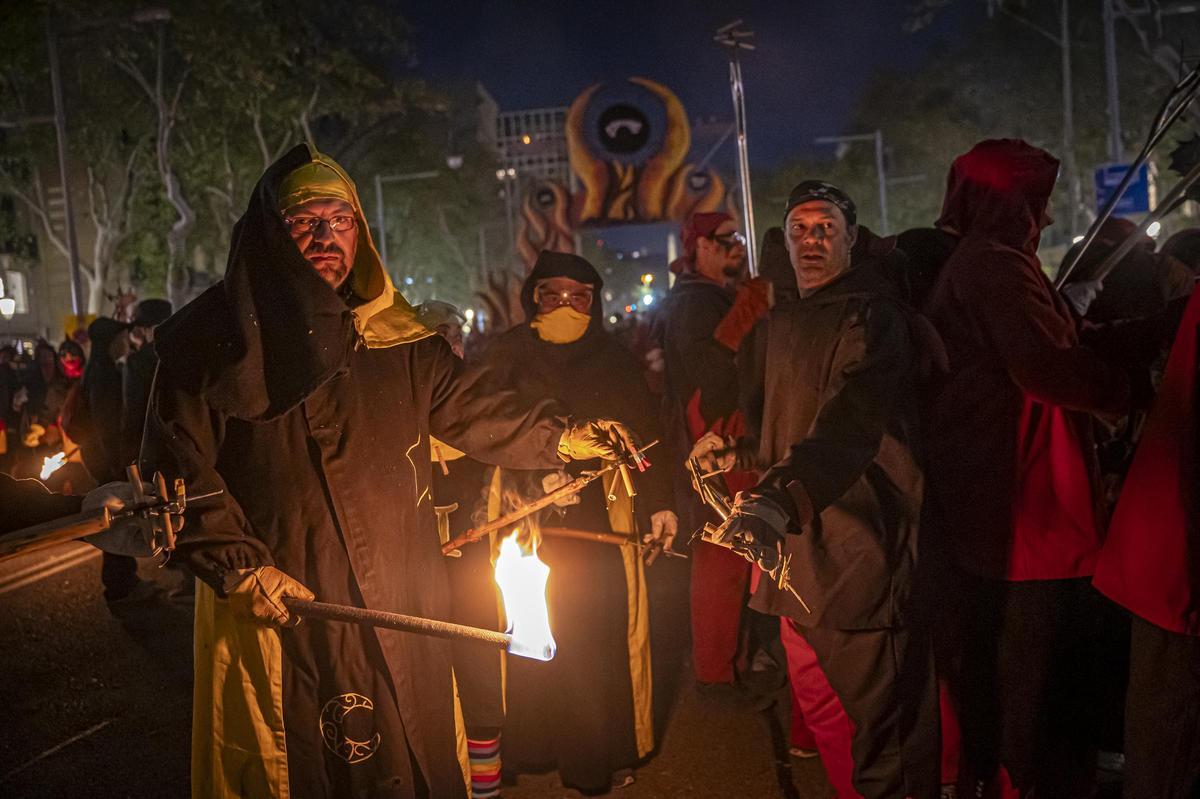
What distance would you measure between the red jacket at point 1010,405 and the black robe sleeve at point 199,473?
8.28 ft

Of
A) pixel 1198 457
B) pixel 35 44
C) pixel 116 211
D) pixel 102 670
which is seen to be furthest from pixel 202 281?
pixel 1198 457

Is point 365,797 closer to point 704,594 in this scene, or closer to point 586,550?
point 586,550

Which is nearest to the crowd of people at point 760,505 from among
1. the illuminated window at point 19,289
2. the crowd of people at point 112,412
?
the crowd of people at point 112,412

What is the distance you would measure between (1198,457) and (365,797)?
2.66 metres

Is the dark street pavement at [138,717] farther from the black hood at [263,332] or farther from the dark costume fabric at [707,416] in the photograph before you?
the black hood at [263,332]

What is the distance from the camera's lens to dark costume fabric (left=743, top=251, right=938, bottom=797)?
11.8 ft

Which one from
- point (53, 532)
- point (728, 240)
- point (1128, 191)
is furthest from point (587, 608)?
point (1128, 191)

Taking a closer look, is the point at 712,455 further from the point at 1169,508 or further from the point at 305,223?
the point at 305,223

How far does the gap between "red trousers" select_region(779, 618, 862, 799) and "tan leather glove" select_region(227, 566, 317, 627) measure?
2.05 meters

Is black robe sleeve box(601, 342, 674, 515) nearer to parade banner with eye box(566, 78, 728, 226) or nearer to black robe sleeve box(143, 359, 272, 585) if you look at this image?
black robe sleeve box(143, 359, 272, 585)

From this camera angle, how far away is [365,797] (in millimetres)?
3127

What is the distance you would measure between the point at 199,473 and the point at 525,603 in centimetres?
102

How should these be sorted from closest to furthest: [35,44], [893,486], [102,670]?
[893,486] < [102,670] < [35,44]

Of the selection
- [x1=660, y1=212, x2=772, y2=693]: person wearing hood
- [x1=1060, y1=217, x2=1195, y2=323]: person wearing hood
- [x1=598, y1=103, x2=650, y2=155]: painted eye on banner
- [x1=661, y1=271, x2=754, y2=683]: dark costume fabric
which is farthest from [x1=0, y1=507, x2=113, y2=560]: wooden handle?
[x1=598, y1=103, x2=650, y2=155]: painted eye on banner
